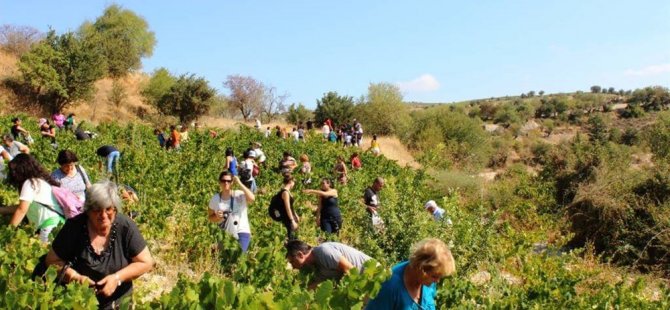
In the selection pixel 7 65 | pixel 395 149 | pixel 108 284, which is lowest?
pixel 395 149

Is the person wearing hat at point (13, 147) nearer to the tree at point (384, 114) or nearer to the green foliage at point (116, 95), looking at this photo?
the green foliage at point (116, 95)

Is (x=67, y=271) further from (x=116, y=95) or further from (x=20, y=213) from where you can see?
(x=116, y=95)

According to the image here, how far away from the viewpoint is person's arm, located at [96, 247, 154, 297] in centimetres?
290

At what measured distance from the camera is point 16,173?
13.4 feet

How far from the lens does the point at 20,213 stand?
401 centimetres

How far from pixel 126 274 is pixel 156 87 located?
1274 inches

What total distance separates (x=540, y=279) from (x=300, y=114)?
3316 cm

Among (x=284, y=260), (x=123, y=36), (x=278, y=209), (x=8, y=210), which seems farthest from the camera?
(x=123, y=36)

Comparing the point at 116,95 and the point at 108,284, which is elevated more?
the point at 116,95

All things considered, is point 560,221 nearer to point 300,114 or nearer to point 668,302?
point 668,302

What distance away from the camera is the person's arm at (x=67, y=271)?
2.89 m

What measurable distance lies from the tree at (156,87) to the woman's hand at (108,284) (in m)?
30.6

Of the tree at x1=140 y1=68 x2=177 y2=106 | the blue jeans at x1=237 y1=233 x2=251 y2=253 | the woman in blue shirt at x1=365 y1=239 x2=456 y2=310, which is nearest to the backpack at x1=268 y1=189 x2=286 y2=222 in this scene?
the blue jeans at x1=237 y1=233 x2=251 y2=253

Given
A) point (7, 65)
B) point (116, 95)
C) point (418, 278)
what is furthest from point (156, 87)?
point (418, 278)
